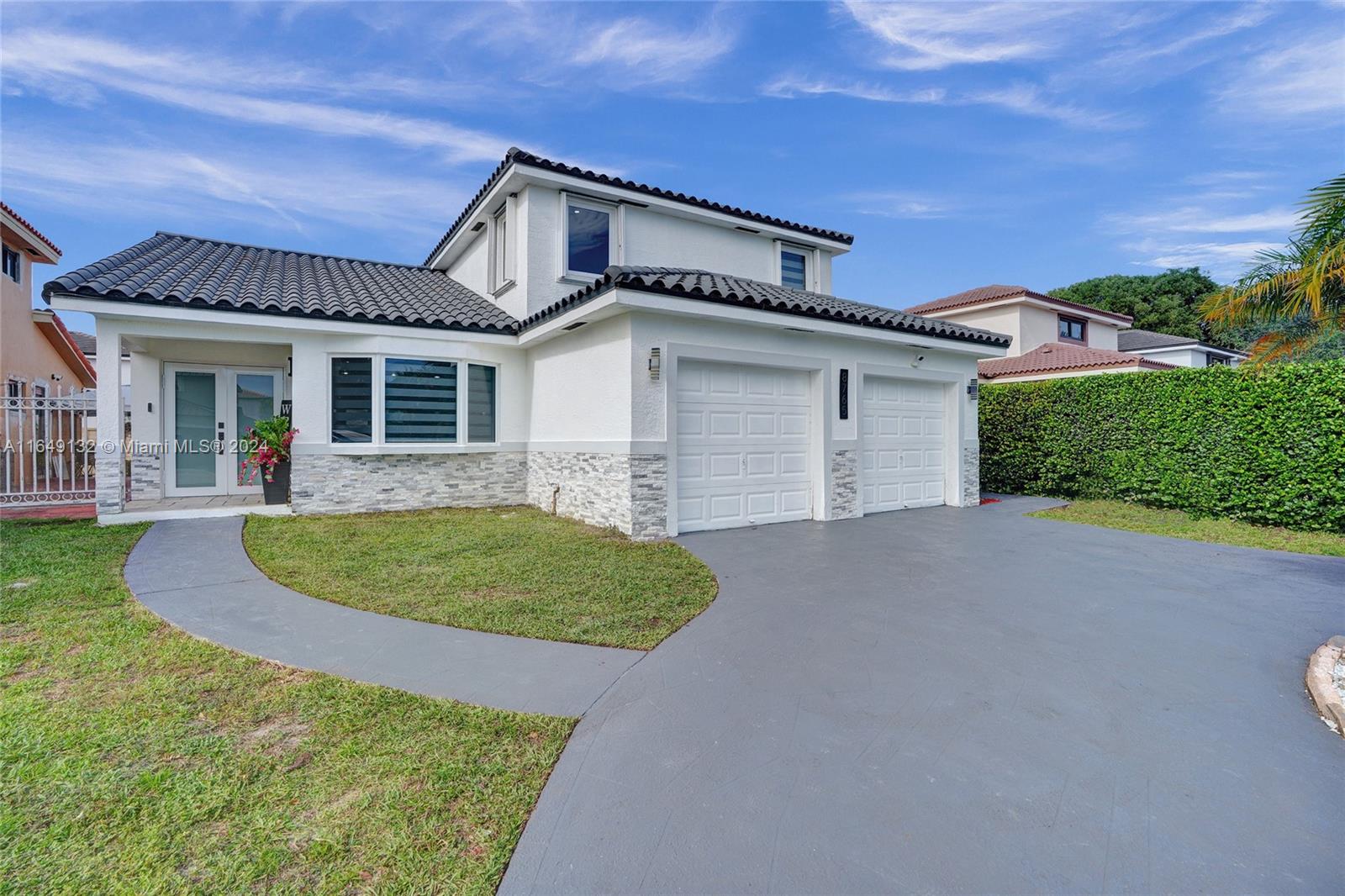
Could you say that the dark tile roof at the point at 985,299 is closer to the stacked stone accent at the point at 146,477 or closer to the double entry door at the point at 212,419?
the double entry door at the point at 212,419

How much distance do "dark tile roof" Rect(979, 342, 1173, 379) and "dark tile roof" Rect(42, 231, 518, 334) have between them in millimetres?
15679

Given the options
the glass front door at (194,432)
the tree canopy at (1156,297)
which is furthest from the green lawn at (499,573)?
the tree canopy at (1156,297)

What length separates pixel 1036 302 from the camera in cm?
2380

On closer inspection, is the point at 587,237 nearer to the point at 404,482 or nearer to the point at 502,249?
the point at 502,249

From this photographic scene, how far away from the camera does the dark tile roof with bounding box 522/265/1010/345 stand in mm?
8102

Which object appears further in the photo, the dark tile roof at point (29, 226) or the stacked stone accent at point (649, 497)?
the dark tile roof at point (29, 226)

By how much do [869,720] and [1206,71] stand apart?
11317 millimetres

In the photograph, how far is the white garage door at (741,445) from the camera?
9.04 m

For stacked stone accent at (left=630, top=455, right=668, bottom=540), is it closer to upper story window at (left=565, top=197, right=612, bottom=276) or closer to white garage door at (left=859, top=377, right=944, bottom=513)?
white garage door at (left=859, top=377, right=944, bottom=513)

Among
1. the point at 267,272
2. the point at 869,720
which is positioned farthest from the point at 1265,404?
the point at 267,272

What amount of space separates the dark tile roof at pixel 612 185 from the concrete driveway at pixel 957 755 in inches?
339

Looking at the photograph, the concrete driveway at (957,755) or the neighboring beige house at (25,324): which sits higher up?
the neighboring beige house at (25,324)

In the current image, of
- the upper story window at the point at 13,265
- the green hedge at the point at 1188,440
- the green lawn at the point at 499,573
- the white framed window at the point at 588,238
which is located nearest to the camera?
the green lawn at the point at 499,573

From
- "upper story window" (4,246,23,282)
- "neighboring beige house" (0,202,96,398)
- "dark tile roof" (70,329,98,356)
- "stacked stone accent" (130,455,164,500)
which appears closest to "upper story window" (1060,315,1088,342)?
"stacked stone accent" (130,455,164,500)
